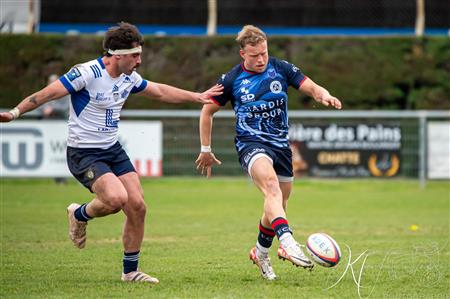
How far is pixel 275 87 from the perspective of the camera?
857 cm

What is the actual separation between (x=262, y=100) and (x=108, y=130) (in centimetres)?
146

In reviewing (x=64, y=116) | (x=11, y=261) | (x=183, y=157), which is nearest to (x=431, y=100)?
(x=183, y=157)

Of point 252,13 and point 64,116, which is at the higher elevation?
point 252,13

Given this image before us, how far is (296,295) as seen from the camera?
746cm

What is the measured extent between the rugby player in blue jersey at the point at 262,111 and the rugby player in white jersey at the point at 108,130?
0.26 meters

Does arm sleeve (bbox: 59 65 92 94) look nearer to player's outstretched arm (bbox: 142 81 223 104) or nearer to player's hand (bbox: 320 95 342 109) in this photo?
player's outstretched arm (bbox: 142 81 223 104)

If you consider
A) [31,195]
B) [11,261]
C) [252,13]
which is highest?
[252,13]

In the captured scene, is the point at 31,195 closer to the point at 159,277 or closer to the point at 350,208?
the point at 350,208

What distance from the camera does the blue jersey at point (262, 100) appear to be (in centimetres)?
853

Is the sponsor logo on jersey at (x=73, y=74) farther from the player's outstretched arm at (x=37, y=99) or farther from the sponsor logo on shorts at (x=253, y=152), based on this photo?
the sponsor logo on shorts at (x=253, y=152)

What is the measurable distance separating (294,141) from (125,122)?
400 cm

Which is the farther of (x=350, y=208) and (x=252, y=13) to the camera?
(x=252, y=13)

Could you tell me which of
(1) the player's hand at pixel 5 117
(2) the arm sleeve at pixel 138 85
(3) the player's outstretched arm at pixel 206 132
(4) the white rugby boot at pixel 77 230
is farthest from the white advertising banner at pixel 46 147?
(1) the player's hand at pixel 5 117

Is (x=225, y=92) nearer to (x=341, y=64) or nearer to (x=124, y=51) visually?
(x=124, y=51)
